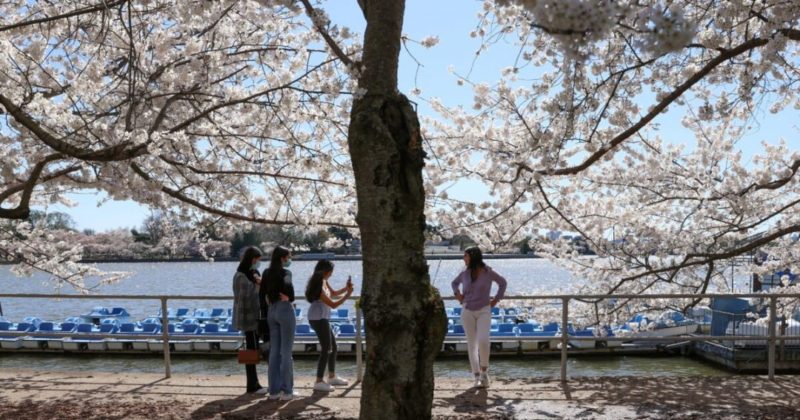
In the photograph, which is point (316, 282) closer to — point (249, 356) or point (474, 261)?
point (249, 356)

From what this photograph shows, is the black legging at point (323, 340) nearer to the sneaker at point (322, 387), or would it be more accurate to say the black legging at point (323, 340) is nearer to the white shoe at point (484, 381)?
the sneaker at point (322, 387)

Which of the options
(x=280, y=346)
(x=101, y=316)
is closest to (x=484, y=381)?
(x=280, y=346)

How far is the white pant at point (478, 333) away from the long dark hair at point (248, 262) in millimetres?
2313

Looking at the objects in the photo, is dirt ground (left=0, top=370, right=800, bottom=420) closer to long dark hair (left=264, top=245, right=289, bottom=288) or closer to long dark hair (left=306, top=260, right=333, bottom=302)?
long dark hair (left=306, top=260, right=333, bottom=302)

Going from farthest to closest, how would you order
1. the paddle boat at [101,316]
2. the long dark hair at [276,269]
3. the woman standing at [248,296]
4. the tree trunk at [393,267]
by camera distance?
the paddle boat at [101,316] → the woman standing at [248,296] → the long dark hair at [276,269] → the tree trunk at [393,267]

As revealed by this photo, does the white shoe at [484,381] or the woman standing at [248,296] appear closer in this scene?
the woman standing at [248,296]

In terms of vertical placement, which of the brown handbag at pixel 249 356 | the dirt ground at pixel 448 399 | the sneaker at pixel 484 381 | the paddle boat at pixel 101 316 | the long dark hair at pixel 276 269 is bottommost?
the paddle boat at pixel 101 316

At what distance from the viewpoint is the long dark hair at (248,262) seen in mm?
7352

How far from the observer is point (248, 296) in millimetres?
7352

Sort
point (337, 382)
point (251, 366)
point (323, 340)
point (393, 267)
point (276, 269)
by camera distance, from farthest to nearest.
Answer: point (337, 382) → point (323, 340) → point (251, 366) → point (276, 269) → point (393, 267)

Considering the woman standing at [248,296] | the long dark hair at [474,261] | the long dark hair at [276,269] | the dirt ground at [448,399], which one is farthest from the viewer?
the long dark hair at [474,261]

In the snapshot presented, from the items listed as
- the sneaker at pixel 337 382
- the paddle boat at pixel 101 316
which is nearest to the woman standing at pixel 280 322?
the sneaker at pixel 337 382

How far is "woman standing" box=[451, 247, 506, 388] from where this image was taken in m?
7.67

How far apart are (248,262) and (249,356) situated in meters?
0.96
